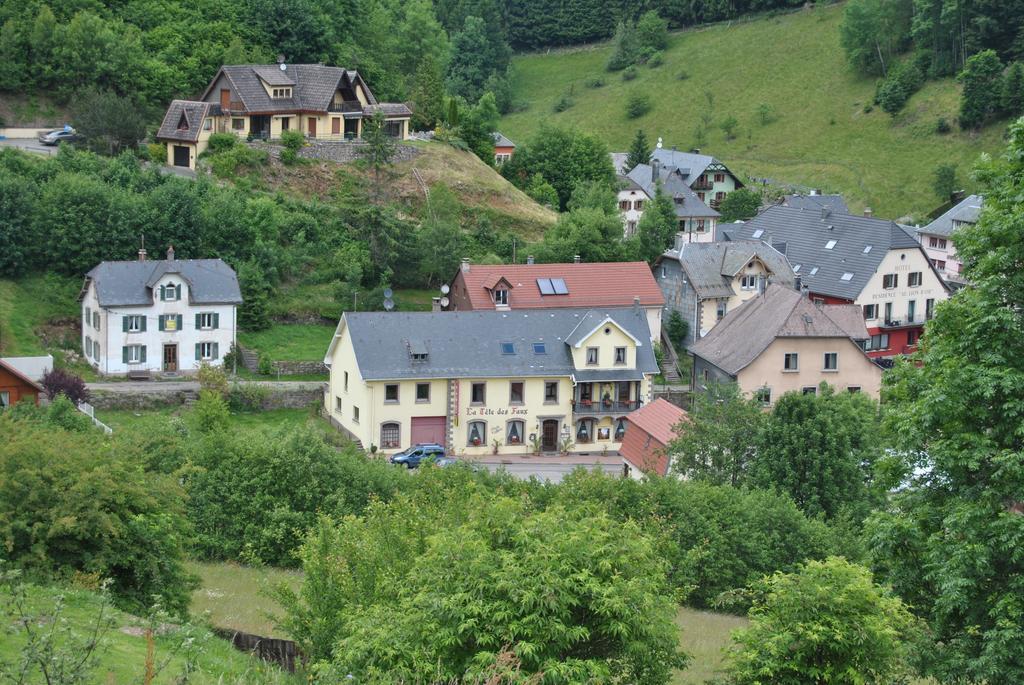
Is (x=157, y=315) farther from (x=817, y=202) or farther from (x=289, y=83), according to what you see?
(x=817, y=202)

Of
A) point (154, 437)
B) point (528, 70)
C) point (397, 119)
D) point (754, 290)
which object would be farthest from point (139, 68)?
point (528, 70)

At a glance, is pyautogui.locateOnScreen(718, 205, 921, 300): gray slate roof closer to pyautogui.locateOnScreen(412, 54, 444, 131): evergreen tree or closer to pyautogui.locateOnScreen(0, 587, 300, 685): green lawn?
pyautogui.locateOnScreen(412, 54, 444, 131): evergreen tree

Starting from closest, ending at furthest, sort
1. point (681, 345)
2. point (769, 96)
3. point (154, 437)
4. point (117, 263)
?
point (154, 437), point (117, 263), point (681, 345), point (769, 96)

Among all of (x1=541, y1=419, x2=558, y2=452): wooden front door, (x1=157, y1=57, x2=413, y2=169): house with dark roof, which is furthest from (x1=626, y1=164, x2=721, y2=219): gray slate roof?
(x1=541, y1=419, x2=558, y2=452): wooden front door

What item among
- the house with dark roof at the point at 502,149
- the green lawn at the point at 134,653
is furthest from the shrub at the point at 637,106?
the green lawn at the point at 134,653

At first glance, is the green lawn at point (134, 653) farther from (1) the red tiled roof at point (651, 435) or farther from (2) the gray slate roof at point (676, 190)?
A: (2) the gray slate roof at point (676, 190)

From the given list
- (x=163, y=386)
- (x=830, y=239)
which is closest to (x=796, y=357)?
(x=830, y=239)

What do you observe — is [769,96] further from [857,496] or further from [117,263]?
[857,496]
